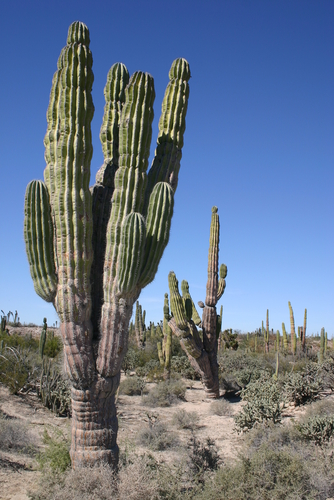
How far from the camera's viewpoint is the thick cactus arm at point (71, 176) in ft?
17.7

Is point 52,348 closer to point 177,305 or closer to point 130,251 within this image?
point 177,305

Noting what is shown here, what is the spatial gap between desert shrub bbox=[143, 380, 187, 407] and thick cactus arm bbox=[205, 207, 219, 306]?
2.87 m

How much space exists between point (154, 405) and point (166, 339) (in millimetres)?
3871

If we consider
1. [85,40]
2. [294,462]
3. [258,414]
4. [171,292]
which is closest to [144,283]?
[294,462]

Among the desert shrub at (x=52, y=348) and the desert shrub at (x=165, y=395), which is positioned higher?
the desert shrub at (x=52, y=348)

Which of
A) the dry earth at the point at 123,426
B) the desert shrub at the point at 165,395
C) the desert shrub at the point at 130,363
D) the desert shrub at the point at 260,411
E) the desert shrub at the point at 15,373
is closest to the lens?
the dry earth at the point at 123,426

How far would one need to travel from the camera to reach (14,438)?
24.2ft

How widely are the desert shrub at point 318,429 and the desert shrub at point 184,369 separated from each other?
32.3 feet

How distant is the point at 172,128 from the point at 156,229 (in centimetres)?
196

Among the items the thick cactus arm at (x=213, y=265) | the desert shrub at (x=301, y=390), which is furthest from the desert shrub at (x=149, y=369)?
the desert shrub at (x=301, y=390)

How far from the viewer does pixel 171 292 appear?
12.3 meters

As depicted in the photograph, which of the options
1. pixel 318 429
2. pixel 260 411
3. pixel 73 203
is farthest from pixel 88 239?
pixel 260 411

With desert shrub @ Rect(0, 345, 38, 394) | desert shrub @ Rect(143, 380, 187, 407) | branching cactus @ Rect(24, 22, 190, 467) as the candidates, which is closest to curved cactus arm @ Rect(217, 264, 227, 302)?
desert shrub @ Rect(143, 380, 187, 407)

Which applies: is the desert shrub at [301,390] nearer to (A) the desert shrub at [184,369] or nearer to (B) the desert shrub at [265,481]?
(B) the desert shrub at [265,481]
